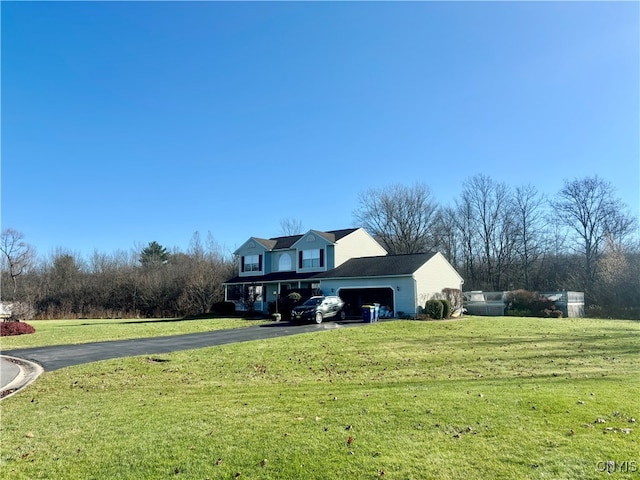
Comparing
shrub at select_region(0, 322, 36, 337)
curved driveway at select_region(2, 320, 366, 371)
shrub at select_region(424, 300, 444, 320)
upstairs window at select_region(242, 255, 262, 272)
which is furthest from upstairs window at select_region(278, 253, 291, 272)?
shrub at select_region(0, 322, 36, 337)

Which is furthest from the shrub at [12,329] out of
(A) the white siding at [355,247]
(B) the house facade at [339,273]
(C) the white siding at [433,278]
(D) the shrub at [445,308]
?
(D) the shrub at [445,308]

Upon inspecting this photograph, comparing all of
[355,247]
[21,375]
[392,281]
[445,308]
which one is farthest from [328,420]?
[355,247]

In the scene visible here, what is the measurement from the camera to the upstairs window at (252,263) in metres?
37.4

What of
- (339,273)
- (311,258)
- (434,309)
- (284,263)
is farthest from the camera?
(284,263)

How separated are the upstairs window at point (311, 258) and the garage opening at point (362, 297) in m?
3.42

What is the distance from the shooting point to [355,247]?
3516 centimetres

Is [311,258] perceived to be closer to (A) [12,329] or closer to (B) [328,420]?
(A) [12,329]

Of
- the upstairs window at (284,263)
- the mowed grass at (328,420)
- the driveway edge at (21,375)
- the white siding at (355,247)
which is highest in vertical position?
the white siding at (355,247)

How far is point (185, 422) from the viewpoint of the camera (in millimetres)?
6219

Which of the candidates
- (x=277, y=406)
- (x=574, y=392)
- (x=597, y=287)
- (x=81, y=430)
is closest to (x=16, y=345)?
(x=81, y=430)

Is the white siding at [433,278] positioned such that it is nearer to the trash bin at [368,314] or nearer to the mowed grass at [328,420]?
the trash bin at [368,314]

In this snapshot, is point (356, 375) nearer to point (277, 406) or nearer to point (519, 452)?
point (277, 406)

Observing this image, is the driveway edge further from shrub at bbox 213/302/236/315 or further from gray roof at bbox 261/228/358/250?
gray roof at bbox 261/228/358/250

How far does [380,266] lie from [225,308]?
1405 cm
